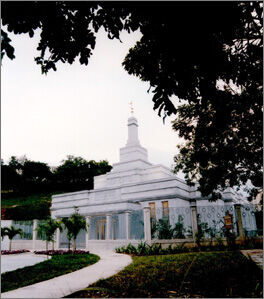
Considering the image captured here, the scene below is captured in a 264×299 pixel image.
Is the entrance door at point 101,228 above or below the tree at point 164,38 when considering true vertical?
below

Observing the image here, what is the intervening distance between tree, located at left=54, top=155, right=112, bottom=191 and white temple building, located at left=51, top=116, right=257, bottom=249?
24175 mm

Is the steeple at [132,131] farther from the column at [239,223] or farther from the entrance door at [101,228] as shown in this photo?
the column at [239,223]

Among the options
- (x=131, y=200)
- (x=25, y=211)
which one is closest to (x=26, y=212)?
(x=25, y=211)

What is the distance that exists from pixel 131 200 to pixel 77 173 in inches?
1307

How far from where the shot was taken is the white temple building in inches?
724

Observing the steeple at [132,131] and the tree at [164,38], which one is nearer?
the tree at [164,38]

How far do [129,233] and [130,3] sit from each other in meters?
13.9

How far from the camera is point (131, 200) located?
22.7m

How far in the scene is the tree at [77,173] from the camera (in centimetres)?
5347

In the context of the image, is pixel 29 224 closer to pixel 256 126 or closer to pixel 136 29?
pixel 256 126

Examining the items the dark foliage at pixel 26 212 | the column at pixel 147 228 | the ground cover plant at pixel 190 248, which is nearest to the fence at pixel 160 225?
the column at pixel 147 228

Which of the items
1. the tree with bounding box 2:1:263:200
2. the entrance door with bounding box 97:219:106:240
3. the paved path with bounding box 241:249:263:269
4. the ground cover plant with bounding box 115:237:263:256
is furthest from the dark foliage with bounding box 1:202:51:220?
the tree with bounding box 2:1:263:200

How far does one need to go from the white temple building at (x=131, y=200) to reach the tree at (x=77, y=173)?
24175 millimetres

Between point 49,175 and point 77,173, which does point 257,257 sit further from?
point 49,175
